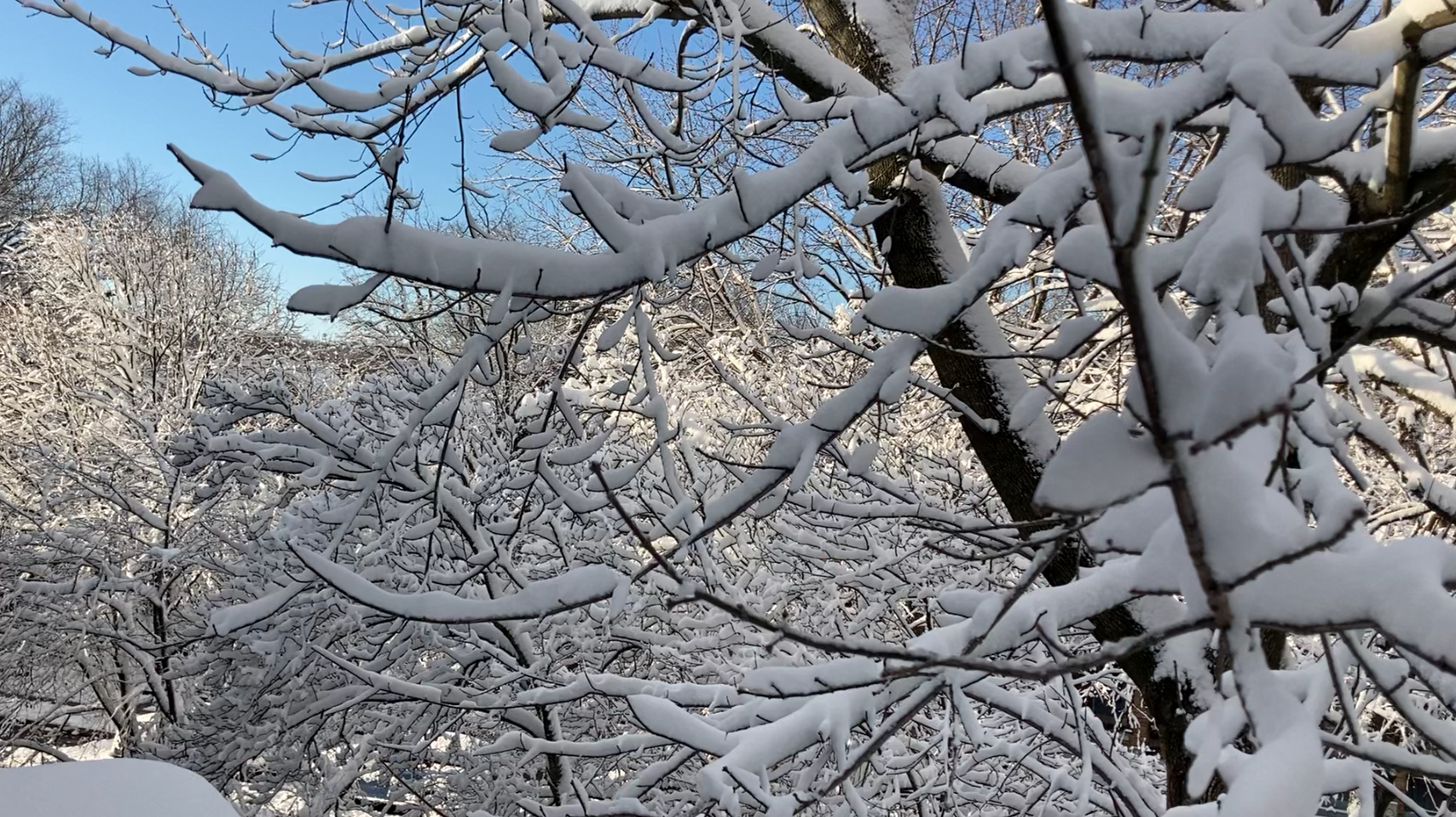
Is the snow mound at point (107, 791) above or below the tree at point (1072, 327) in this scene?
below

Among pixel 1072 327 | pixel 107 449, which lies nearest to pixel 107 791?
pixel 1072 327

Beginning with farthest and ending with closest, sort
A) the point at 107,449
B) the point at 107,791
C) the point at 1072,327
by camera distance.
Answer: the point at 107,449 → the point at 1072,327 → the point at 107,791

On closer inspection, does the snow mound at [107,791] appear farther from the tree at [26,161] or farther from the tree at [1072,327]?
the tree at [26,161]

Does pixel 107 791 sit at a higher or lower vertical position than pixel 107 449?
lower

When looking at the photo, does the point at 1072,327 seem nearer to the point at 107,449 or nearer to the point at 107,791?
the point at 107,791

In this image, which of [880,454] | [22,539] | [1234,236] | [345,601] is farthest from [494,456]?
[22,539]

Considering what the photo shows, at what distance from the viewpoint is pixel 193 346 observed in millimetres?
13281

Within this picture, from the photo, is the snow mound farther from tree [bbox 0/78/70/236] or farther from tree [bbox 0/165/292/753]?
tree [bbox 0/78/70/236]

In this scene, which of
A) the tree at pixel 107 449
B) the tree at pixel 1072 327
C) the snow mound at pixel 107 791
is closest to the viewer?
the tree at pixel 1072 327

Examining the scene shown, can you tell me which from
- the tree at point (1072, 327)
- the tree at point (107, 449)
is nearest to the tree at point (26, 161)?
the tree at point (107, 449)

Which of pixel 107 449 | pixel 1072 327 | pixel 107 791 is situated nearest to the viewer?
pixel 107 791

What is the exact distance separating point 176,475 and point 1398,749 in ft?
35.2

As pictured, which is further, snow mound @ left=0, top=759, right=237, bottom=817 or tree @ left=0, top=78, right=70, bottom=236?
tree @ left=0, top=78, right=70, bottom=236

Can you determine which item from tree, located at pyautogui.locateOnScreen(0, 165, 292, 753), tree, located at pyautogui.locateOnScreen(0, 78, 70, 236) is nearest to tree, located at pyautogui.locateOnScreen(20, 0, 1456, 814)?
tree, located at pyautogui.locateOnScreen(0, 165, 292, 753)
